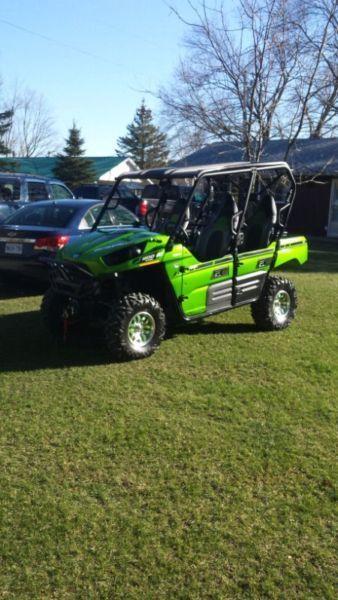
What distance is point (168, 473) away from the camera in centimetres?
359

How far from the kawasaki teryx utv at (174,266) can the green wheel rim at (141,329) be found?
10mm

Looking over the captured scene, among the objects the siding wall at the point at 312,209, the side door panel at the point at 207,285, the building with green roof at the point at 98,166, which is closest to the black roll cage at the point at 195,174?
the side door panel at the point at 207,285

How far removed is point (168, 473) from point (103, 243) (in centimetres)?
284

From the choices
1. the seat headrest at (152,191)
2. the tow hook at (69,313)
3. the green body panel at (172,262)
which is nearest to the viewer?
the green body panel at (172,262)

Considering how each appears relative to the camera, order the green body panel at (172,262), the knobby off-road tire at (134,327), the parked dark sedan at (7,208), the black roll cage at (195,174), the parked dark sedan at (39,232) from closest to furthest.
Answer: the knobby off-road tire at (134,327) → the green body panel at (172,262) → the black roll cage at (195,174) → the parked dark sedan at (39,232) → the parked dark sedan at (7,208)

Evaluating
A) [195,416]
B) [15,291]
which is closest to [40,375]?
[195,416]

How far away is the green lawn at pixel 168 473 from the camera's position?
2731 mm

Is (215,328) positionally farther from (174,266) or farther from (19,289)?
(19,289)

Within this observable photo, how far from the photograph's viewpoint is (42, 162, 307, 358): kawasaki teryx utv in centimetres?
559

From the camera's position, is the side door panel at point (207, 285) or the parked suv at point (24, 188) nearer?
the side door panel at point (207, 285)

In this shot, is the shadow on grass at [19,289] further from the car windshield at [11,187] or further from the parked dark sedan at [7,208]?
the car windshield at [11,187]

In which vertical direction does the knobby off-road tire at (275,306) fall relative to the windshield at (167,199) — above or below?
below

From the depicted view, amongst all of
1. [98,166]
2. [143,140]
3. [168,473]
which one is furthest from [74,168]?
[168,473]

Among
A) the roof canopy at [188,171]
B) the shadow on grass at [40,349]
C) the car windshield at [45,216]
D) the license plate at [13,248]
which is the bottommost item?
Answer: the shadow on grass at [40,349]
